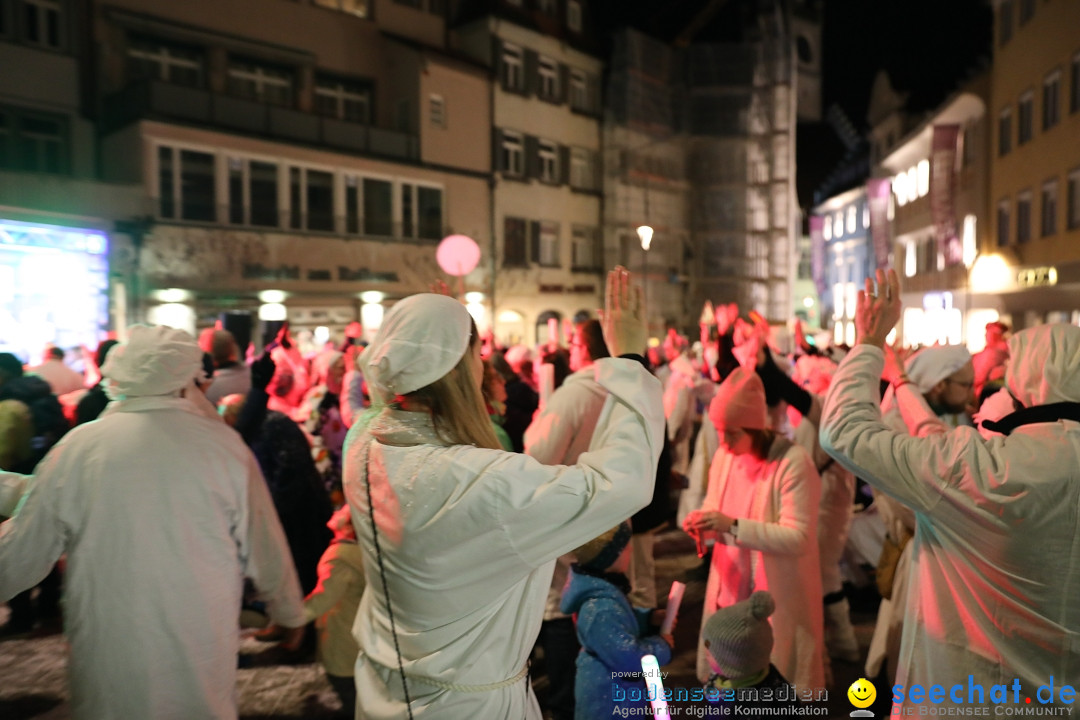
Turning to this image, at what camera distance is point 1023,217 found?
73.4 feet

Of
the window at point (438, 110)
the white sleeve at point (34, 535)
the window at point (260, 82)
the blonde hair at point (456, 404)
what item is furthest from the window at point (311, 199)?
the blonde hair at point (456, 404)

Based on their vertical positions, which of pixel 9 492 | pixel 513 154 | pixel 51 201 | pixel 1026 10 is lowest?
pixel 9 492

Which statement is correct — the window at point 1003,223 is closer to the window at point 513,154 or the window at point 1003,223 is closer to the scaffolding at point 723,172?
the scaffolding at point 723,172

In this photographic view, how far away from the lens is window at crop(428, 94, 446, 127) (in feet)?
85.4

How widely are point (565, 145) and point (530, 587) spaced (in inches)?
1236

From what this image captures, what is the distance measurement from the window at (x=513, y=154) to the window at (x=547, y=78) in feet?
8.00

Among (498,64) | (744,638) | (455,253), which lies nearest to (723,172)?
(498,64)

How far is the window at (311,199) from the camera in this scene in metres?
22.4

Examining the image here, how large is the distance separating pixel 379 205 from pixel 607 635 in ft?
76.9

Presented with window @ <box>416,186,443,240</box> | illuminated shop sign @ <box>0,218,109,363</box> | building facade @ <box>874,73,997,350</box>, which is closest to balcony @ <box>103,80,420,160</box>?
window @ <box>416,186,443,240</box>

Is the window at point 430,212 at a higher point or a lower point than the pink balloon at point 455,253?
higher

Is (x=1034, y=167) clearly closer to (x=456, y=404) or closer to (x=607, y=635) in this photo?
(x=607, y=635)

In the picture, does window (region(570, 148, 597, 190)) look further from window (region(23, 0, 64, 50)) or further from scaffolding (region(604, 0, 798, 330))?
window (region(23, 0, 64, 50))

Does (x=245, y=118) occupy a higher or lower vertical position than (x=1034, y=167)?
higher
